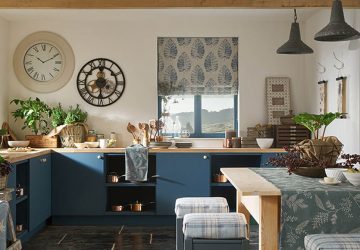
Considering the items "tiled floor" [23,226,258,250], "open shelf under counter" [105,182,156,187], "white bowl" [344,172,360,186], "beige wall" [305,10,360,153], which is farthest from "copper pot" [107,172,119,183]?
"white bowl" [344,172,360,186]

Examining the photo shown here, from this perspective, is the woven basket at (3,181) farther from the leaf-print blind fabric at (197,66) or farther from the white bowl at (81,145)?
the leaf-print blind fabric at (197,66)

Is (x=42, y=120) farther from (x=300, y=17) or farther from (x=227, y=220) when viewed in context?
(x=227, y=220)

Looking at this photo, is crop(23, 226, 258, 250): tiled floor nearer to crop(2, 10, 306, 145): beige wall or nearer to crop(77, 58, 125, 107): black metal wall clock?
crop(2, 10, 306, 145): beige wall

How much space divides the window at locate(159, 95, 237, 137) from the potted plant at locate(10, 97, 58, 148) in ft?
4.75

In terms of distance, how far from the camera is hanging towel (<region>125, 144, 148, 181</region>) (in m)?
5.77

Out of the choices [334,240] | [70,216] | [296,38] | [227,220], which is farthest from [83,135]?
[334,240]

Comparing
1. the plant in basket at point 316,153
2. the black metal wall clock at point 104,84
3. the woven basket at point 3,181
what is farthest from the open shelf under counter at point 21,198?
the plant in basket at point 316,153

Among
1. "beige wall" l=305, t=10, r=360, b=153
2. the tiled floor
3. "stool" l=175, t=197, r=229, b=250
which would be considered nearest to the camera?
"stool" l=175, t=197, r=229, b=250

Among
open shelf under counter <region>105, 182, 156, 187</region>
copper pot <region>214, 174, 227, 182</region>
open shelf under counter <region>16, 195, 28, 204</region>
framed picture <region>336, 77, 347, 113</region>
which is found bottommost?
open shelf under counter <region>16, 195, 28, 204</region>

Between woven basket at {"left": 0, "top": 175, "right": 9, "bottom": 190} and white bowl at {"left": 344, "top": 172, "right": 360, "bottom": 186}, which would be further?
woven basket at {"left": 0, "top": 175, "right": 9, "bottom": 190}

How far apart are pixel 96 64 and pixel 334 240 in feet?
14.7

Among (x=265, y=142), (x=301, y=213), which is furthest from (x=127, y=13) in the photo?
(x=301, y=213)

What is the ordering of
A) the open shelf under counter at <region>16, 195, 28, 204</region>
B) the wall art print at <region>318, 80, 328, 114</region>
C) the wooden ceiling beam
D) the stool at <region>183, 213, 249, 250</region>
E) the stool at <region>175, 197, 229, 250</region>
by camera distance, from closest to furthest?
the stool at <region>183, 213, 249, 250</region> < the stool at <region>175, 197, 229, 250</region> < the wooden ceiling beam < the open shelf under counter at <region>16, 195, 28, 204</region> < the wall art print at <region>318, 80, 328, 114</region>

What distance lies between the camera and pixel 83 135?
6215 millimetres
